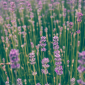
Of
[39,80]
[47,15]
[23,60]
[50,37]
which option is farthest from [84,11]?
[39,80]

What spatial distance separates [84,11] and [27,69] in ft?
7.13

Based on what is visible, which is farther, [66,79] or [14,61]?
[66,79]

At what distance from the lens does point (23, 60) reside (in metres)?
2.09

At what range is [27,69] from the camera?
1.93 meters

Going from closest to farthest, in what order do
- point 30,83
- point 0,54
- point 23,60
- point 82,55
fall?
point 82,55
point 30,83
point 23,60
point 0,54

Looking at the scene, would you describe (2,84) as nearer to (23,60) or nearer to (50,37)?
(23,60)

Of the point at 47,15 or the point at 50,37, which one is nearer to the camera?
the point at 50,37

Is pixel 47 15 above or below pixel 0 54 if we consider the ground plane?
above

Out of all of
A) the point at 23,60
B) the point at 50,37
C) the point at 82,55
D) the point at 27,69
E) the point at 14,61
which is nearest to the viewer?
the point at 82,55

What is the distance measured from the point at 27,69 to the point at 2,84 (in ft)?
1.31

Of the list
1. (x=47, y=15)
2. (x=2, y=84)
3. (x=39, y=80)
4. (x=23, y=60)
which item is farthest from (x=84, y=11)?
(x=2, y=84)

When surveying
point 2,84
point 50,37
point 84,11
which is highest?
point 84,11

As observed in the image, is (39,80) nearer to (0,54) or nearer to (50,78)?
(50,78)

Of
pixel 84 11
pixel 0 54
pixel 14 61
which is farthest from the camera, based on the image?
pixel 84 11
